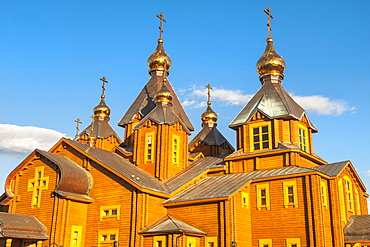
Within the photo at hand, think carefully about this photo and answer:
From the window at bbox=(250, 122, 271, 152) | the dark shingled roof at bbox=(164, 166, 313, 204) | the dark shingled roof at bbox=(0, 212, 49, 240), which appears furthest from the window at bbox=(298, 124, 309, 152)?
the dark shingled roof at bbox=(0, 212, 49, 240)

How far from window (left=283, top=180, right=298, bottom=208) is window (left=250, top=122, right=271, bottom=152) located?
3.53m

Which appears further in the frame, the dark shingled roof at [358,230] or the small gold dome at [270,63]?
the small gold dome at [270,63]

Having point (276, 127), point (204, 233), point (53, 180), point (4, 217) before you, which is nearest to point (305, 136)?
point (276, 127)

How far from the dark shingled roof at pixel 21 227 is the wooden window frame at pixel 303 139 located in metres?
14.4

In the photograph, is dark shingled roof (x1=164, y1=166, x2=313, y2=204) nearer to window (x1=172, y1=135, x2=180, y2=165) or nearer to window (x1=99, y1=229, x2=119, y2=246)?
window (x1=172, y1=135, x2=180, y2=165)

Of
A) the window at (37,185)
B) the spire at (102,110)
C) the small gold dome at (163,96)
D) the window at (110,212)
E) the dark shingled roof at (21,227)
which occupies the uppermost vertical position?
the spire at (102,110)

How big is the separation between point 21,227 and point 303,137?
15797 millimetres

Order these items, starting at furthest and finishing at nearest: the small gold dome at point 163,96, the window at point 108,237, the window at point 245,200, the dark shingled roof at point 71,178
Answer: the small gold dome at point 163,96
the dark shingled roof at point 71,178
the window at point 108,237
the window at point 245,200

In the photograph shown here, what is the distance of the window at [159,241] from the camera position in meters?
20.8

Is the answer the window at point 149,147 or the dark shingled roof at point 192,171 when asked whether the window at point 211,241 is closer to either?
the dark shingled roof at point 192,171

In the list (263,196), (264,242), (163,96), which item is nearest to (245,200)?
(263,196)

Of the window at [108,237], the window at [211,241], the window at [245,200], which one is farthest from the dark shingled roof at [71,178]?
the window at [245,200]

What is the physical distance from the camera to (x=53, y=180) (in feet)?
78.0

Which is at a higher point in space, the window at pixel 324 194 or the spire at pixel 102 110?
the spire at pixel 102 110
